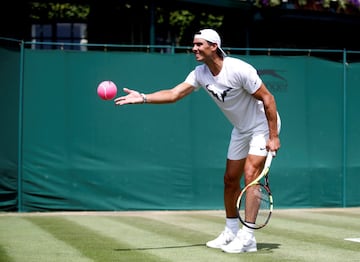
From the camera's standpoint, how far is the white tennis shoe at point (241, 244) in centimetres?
805

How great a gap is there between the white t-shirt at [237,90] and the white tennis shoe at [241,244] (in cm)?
103

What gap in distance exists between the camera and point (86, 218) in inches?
491

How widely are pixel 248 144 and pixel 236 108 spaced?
39 cm

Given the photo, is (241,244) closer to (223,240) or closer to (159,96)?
(223,240)

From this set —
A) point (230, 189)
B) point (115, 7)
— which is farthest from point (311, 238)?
point (115, 7)

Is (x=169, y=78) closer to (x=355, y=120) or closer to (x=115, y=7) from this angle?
(x=355, y=120)

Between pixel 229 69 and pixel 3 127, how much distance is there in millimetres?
6051

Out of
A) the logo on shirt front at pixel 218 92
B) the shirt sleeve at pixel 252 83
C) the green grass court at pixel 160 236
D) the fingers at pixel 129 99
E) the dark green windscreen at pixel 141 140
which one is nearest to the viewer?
the green grass court at pixel 160 236

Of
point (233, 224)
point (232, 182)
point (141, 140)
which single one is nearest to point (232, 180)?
point (232, 182)

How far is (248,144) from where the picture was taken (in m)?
8.47

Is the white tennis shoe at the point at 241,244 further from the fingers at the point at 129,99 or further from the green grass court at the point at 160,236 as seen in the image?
the fingers at the point at 129,99

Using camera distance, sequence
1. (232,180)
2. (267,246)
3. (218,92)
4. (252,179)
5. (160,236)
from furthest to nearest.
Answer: (160,236)
(267,246)
(232,180)
(218,92)
(252,179)

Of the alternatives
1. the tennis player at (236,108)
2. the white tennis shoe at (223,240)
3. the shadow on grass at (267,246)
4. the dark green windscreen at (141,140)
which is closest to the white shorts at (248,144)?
the tennis player at (236,108)

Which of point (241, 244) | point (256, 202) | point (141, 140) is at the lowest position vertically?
point (241, 244)
